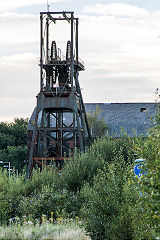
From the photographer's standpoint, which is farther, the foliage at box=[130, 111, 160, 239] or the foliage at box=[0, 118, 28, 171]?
the foliage at box=[0, 118, 28, 171]

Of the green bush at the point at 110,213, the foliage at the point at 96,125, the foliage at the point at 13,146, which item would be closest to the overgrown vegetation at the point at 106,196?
the green bush at the point at 110,213

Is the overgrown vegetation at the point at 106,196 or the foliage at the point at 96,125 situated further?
the foliage at the point at 96,125

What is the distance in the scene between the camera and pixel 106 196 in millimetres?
12453

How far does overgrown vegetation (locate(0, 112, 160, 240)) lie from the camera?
29.0 feet

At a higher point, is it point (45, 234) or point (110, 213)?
point (110, 213)

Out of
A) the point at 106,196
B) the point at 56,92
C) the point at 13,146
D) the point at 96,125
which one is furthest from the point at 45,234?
the point at 13,146

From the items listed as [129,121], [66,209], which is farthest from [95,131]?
[66,209]

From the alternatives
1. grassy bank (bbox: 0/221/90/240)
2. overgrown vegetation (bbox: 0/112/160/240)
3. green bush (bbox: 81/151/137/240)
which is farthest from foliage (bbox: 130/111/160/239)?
grassy bank (bbox: 0/221/90/240)

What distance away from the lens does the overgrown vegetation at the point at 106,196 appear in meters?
8.83

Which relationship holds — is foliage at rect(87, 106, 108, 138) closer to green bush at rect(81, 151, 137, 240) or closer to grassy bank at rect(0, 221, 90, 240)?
green bush at rect(81, 151, 137, 240)

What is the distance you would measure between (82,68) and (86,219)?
28.3 m

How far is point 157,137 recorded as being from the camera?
925 cm

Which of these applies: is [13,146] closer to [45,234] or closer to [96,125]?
[96,125]

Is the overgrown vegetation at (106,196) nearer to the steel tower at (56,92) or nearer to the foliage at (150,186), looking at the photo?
the foliage at (150,186)
